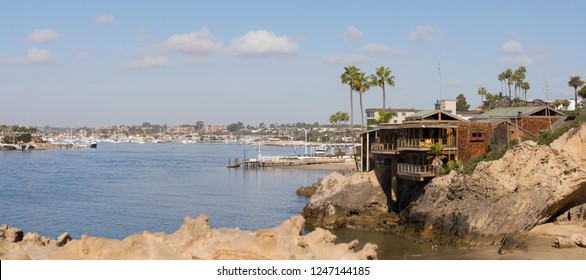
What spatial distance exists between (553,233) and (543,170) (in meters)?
3.47

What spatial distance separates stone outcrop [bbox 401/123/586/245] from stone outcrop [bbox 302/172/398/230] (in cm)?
776

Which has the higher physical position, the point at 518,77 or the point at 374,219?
the point at 518,77

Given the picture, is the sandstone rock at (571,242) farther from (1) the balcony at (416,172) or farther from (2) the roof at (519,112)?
(2) the roof at (519,112)

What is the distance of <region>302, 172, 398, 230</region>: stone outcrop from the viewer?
147ft

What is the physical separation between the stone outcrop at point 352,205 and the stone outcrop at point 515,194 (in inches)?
306

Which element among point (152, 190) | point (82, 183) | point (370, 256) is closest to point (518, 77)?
point (152, 190)

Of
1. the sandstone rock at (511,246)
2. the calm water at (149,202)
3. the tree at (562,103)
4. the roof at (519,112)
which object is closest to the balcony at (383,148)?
the calm water at (149,202)

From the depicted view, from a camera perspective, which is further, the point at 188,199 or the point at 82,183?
the point at 82,183

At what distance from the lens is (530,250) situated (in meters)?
29.9

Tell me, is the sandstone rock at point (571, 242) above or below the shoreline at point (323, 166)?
above

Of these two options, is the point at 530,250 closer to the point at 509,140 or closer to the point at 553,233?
the point at 553,233

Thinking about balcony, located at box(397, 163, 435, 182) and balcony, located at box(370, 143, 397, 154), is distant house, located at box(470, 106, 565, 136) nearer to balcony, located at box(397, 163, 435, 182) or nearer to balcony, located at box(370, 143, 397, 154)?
balcony, located at box(370, 143, 397, 154)

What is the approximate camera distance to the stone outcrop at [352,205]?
44844mm

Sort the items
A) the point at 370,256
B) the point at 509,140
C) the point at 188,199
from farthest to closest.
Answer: the point at 188,199, the point at 509,140, the point at 370,256
